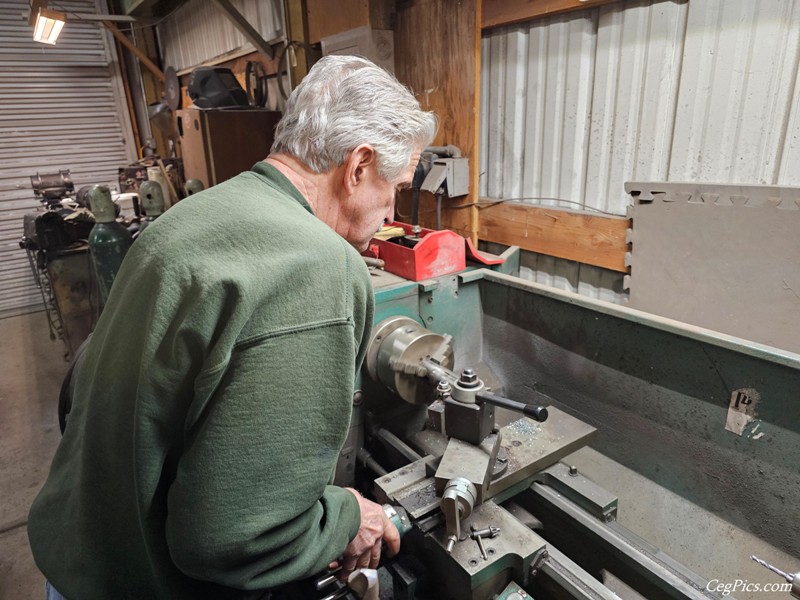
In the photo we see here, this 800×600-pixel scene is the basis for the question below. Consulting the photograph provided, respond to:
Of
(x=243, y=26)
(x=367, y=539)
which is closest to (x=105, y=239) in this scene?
(x=243, y=26)

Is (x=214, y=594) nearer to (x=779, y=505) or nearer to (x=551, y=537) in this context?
(x=551, y=537)

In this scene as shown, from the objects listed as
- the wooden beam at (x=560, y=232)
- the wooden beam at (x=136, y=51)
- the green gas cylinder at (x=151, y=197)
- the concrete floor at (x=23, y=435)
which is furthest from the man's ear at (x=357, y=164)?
the wooden beam at (x=136, y=51)

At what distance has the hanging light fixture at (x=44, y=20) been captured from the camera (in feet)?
9.50

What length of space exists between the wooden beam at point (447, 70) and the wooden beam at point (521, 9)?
4 cm

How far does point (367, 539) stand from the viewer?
697 mm

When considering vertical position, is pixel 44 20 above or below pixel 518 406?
above

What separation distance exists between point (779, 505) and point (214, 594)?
1.15 metres

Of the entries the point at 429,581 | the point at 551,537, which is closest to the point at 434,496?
the point at 429,581

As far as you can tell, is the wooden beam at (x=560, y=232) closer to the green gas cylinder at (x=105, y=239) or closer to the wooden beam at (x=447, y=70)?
the wooden beam at (x=447, y=70)

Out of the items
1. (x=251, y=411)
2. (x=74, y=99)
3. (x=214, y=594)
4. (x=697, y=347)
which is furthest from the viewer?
(x=74, y=99)

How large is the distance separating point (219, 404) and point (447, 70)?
6.13ft

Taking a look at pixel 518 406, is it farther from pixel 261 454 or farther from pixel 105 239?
pixel 105 239

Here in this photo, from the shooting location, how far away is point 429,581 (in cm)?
83

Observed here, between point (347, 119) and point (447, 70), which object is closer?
point (347, 119)
